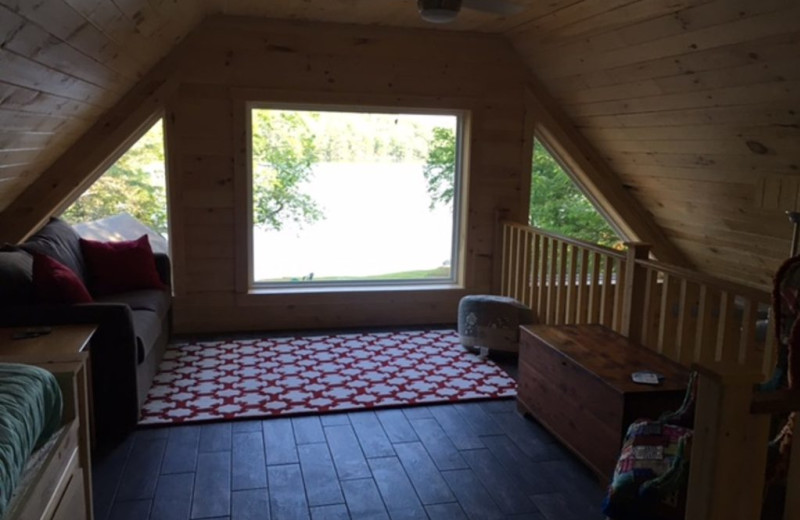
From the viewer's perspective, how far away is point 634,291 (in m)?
3.40

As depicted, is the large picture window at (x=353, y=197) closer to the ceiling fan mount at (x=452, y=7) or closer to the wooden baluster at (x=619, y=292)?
the wooden baluster at (x=619, y=292)

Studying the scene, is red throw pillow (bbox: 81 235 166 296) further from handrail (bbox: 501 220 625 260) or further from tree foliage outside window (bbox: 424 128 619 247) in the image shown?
handrail (bbox: 501 220 625 260)

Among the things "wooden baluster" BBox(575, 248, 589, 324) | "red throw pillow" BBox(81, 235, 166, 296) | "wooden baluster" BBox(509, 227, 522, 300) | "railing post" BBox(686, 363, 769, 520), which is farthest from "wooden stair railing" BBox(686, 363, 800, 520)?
"red throw pillow" BBox(81, 235, 166, 296)

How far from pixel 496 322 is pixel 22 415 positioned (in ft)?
10.4

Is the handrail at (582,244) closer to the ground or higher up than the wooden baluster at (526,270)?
higher up

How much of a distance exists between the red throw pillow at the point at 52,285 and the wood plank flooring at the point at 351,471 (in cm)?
75

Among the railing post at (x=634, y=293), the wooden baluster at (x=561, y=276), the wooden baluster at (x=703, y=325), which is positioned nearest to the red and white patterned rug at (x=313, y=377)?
the wooden baluster at (x=561, y=276)

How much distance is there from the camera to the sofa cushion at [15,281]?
315 cm

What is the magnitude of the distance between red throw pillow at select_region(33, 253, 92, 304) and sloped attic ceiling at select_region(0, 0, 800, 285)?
65cm

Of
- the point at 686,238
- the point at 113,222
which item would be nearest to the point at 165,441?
the point at 113,222

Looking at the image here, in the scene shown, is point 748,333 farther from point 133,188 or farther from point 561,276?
point 133,188

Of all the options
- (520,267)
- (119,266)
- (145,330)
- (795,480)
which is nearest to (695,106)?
(520,267)

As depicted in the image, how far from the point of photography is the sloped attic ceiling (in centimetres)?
293

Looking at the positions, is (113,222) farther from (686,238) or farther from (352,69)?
(686,238)
